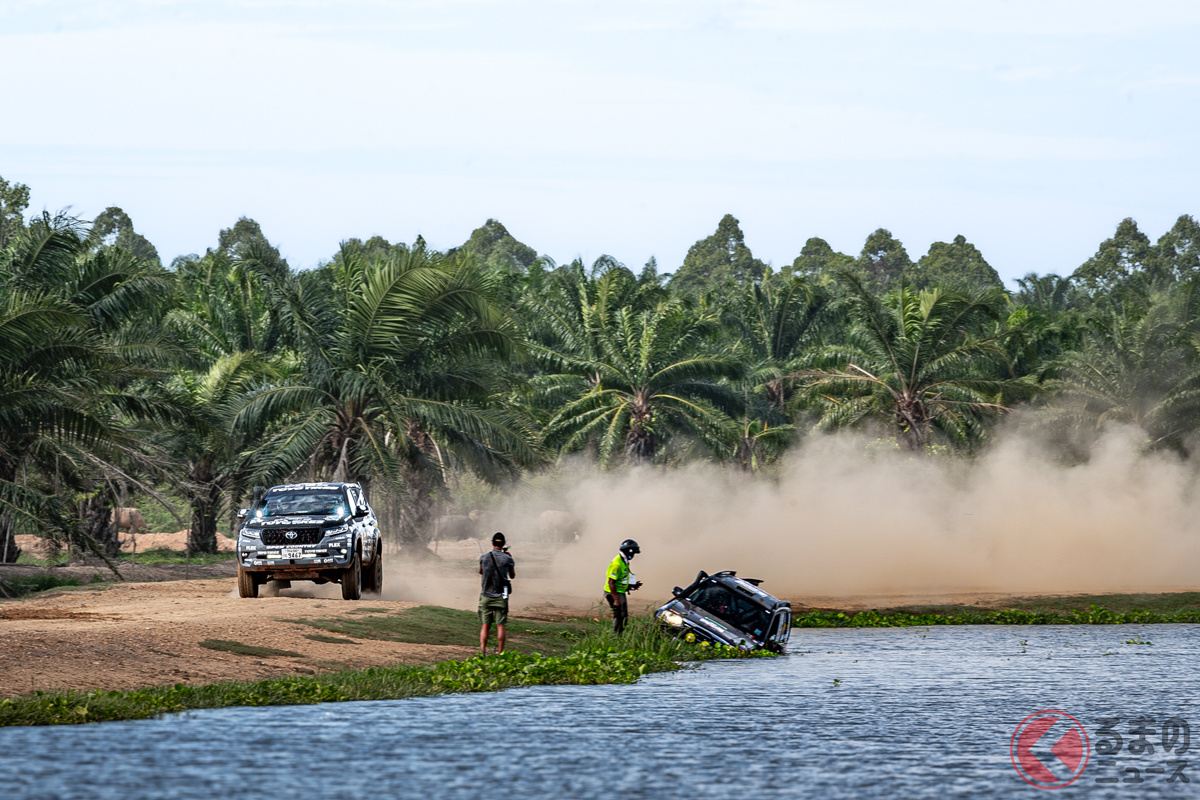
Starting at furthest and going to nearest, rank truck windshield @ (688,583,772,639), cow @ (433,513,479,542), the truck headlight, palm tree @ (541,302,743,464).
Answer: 1. cow @ (433,513,479,542)
2. palm tree @ (541,302,743,464)
3. truck windshield @ (688,583,772,639)
4. the truck headlight

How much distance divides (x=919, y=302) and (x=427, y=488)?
1839 centimetres

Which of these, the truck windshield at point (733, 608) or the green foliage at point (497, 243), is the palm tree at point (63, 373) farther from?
the green foliage at point (497, 243)

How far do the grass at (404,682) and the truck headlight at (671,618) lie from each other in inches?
11.0

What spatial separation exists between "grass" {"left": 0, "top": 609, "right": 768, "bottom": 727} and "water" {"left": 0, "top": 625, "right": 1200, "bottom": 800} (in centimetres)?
35

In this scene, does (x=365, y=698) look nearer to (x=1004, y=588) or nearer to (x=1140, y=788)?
(x=1140, y=788)

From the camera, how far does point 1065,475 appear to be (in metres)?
50.9

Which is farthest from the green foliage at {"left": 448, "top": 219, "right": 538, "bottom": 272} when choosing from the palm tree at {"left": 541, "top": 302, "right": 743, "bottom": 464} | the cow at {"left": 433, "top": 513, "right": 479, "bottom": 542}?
the palm tree at {"left": 541, "top": 302, "right": 743, "bottom": 464}

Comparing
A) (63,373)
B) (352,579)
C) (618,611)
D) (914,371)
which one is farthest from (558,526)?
(618,611)

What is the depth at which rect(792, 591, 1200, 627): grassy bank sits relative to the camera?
34.8 meters

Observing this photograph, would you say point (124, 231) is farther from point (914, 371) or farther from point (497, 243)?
point (914, 371)

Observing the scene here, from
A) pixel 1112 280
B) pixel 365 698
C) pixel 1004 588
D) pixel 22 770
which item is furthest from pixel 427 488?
pixel 1112 280

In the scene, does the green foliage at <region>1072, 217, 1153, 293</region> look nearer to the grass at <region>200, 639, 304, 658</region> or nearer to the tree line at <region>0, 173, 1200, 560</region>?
the tree line at <region>0, 173, 1200, 560</region>

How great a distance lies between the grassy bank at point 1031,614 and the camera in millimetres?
34844

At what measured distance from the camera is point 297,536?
24359mm
